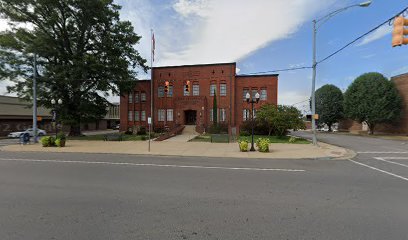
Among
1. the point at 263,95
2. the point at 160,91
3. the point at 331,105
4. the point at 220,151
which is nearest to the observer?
the point at 220,151

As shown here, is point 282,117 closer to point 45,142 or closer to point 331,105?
point 45,142

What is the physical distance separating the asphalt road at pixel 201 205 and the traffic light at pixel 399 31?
4.83 m

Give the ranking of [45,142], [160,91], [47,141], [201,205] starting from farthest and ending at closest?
[160,91] → [47,141] → [45,142] → [201,205]

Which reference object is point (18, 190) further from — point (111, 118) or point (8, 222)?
point (111, 118)

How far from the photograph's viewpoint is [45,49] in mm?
28297

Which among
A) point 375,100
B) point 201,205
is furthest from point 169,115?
point 201,205

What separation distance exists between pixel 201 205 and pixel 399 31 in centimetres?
916

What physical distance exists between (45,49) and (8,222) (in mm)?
29487

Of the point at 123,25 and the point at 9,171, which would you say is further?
the point at 123,25

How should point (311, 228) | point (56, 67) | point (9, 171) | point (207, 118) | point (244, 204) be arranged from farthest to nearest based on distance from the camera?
point (207, 118), point (56, 67), point (9, 171), point (244, 204), point (311, 228)

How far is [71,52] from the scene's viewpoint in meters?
31.0

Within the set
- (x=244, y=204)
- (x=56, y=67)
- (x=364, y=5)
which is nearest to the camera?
(x=244, y=204)

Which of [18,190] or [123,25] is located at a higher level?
[123,25]

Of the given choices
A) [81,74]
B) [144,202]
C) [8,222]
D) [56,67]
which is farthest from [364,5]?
[56,67]
